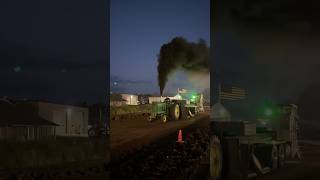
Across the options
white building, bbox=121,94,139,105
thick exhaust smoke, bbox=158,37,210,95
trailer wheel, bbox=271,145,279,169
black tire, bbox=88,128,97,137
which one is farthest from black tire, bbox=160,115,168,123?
trailer wheel, bbox=271,145,279,169

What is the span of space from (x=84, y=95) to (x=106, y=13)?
0.75 m

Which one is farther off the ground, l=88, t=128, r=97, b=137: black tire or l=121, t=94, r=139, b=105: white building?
l=121, t=94, r=139, b=105: white building

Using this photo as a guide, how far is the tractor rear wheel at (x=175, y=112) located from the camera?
180 inches

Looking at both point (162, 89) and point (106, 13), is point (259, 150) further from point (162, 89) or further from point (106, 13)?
point (106, 13)

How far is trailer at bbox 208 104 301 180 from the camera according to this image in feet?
16.7

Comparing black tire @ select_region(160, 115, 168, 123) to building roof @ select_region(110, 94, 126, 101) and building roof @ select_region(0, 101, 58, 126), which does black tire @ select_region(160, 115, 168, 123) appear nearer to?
building roof @ select_region(110, 94, 126, 101)

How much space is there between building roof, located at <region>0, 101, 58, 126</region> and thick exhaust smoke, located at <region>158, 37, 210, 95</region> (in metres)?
1.27

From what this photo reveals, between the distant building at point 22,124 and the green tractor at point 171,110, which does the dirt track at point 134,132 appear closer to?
the green tractor at point 171,110

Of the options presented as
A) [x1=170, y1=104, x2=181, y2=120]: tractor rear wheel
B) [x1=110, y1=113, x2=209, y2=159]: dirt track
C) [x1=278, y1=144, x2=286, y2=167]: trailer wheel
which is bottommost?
[x1=278, y1=144, x2=286, y2=167]: trailer wheel

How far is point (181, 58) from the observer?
457 centimetres

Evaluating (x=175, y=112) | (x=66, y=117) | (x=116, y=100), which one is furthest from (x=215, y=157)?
(x=66, y=117)

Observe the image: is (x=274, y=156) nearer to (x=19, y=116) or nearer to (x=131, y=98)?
(x=131, y=98)

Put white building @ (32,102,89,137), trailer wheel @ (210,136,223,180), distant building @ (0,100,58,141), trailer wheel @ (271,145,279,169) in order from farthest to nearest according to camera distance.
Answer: trailer wheel @ (271,145,279,169)
trailer wheel @ (210,136,223,180)
white building @ (32,102,89,137)
distant building @ (0,100,58,141)

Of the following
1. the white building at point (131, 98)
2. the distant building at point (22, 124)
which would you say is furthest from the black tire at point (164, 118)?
the distant building at point (22, 124)
